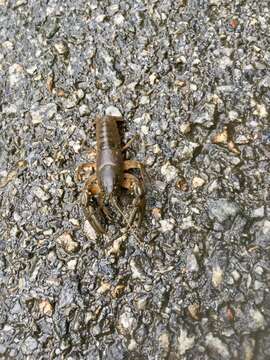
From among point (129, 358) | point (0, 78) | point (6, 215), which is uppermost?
point (0, 78)

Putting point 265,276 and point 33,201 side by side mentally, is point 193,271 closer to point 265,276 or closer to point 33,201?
point 265,276

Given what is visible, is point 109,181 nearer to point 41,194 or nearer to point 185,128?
point 41,194

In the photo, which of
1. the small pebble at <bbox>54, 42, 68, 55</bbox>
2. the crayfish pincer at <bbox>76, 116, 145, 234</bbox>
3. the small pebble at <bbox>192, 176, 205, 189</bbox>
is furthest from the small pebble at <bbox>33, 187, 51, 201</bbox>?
the small pebble at <bbox>54, 42, 68, 55</bbox>

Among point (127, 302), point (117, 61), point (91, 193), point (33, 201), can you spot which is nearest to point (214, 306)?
point (127, 302)

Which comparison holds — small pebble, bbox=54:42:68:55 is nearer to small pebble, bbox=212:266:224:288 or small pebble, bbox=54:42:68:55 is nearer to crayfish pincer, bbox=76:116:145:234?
crayfish pincer, bbox=76:116:145:234

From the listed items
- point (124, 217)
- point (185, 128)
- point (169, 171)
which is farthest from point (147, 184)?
point (185, 128)

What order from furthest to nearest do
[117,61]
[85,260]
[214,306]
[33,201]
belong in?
[117,61] → [33,201] → [85,260] → [214,306]

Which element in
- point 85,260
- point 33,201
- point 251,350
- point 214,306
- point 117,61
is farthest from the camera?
point 117,61
